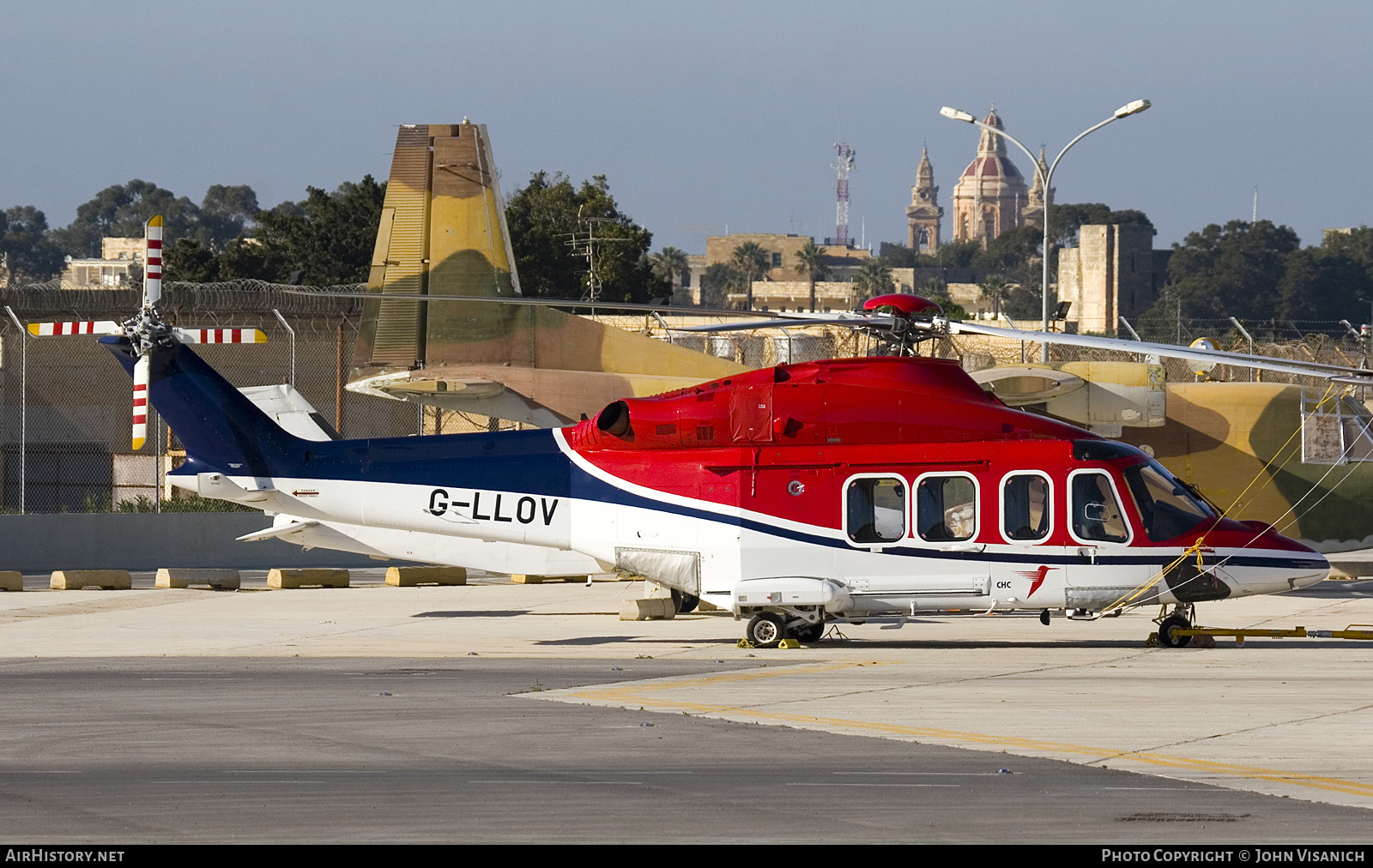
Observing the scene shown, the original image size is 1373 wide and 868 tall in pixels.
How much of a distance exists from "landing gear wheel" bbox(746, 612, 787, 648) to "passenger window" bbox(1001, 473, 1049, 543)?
2.94 m

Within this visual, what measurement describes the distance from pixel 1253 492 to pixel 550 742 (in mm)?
14669

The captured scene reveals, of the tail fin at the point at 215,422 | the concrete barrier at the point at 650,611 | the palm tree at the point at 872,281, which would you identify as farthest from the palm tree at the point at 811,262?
the tail fin at the point at 215,422

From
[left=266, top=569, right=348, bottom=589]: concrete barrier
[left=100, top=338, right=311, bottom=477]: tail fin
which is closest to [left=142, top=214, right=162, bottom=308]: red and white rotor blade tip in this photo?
[left=100, top=338, right=311, bottom=477]: tail fin

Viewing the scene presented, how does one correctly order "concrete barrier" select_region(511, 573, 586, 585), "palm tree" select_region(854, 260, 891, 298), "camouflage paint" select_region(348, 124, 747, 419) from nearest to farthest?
"camouflage paint" select_region(348, 124, 747, 419) < "concrete barrier" select_region(511, 573, 586, 585) < "palm tree" select_region(854, 260, 891, 298)

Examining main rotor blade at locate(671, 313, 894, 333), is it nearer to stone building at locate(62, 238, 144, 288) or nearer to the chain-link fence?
the chain-link fence

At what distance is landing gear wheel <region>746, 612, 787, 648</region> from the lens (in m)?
18.9

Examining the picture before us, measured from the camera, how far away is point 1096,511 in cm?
1825

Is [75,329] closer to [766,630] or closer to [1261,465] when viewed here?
[766,630]

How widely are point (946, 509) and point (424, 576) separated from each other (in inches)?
499

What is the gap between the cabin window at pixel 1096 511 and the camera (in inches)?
717

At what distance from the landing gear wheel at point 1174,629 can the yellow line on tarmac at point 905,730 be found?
3.77 meters

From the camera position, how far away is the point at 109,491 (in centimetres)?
4009
